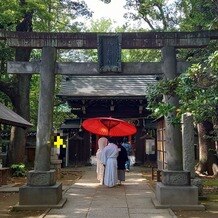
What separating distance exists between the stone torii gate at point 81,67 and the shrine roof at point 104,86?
9875 millimetres

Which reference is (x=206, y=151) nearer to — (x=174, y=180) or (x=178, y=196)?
(x=174, y=180)

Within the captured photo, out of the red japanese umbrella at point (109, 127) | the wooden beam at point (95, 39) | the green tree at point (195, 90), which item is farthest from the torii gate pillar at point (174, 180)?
the red japanese umbrella at point (109, 127)

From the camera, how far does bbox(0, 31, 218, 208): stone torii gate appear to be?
29.7ft

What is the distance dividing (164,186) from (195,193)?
2.75ft

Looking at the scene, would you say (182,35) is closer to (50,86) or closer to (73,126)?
(50,86)

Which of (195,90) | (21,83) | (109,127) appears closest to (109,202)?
(195,90)

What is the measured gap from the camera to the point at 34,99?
82.8 ft

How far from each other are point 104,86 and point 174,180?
13.4m

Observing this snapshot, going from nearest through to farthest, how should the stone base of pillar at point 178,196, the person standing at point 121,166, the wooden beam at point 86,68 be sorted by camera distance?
1. the stone base of pillar at point 178,196
2. the wooden beam at point 86,68
3. the person standing at point 121,166

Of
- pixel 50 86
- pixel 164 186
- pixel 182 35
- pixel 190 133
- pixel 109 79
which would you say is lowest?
pixel 164 186

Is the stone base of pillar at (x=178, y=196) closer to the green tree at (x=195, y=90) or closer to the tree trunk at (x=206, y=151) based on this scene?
the green tree at (x=195, y=90)

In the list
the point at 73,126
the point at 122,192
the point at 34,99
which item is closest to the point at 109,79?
the point at 73,126

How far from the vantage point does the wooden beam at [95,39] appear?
31.4 ft

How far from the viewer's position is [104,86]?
855 inches
